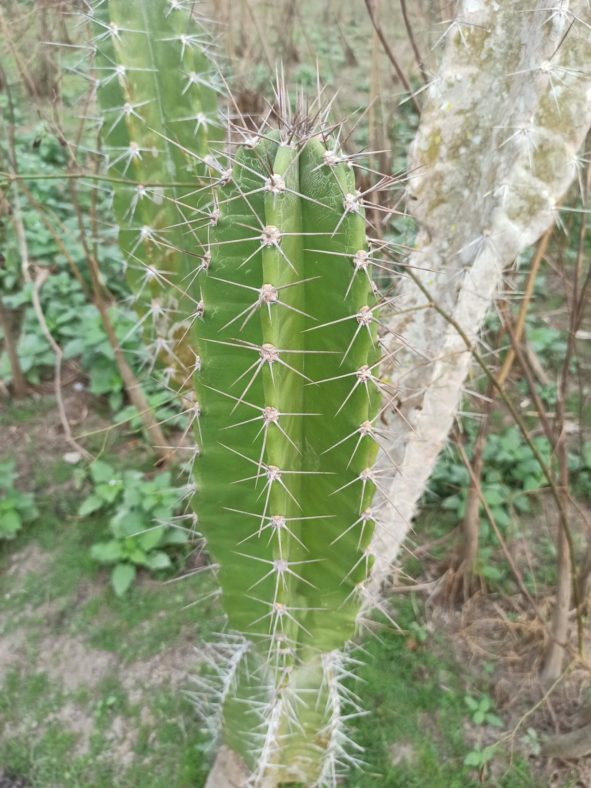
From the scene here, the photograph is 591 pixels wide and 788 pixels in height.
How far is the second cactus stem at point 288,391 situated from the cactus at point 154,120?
0.74 metres

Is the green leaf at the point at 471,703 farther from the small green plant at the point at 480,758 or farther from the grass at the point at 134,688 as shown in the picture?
the small green plant at the point at 480,758

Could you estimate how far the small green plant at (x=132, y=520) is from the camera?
234 centimetres

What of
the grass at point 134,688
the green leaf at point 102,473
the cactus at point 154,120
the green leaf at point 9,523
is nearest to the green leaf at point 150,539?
the grass at point 134,688

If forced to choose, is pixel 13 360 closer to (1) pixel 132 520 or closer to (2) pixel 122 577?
(1) pixel 132 520

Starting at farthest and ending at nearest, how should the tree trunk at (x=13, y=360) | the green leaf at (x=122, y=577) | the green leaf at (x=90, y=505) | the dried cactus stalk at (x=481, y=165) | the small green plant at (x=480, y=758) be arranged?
the tree trunk at (x=13, y=360) < the green leaf at (x=90, y=505) < the green leaf at (x=122, y=577) < the small green plant at (x=480, y=758) < the dried cactus stalk at (x=481, y=165)

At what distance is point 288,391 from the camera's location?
3.67 ft

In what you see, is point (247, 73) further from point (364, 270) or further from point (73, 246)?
point (364, 270)

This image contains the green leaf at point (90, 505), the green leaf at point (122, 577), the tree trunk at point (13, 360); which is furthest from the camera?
the tree trunk at point (13, 360)

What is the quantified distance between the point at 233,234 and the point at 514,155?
0.83 meters

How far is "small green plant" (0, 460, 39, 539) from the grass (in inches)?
3.2

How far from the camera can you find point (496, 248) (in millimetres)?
1551

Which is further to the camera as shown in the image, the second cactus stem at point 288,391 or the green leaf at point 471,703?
the green leaf at point 471,703

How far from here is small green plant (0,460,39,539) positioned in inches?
92.8

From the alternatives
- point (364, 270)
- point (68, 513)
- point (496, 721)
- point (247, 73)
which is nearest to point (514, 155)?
point (364, 270)
